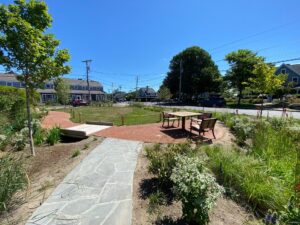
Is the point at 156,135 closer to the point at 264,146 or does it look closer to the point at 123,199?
the point at 264,146

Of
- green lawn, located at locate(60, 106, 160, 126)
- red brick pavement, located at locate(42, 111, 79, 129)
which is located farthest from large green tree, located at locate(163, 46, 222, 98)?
red brick pavement, located at locate(42, 111, 79, 129)

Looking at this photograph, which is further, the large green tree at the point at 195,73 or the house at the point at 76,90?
the house at the point at 76,90

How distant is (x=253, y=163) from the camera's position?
4469mm

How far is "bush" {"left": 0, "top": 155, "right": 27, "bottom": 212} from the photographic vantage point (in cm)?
317

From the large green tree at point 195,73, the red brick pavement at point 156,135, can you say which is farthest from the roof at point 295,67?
the red brick pavement at point 156,135

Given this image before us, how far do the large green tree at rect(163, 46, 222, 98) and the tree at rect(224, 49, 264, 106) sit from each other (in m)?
4.75

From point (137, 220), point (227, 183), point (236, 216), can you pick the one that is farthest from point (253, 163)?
point (137, 220)

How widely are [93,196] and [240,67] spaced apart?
35.5 meters

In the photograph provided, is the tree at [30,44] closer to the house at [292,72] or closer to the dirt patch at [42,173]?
the dirt patch at [42,173]

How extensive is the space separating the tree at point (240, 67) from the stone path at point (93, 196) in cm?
3257

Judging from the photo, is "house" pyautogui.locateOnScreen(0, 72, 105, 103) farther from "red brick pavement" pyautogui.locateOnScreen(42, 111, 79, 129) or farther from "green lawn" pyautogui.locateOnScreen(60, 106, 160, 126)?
"red brick pavement" pyautogui.locateOnScreen(42, 111, 79, 129)

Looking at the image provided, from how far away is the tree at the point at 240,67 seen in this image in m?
32.7

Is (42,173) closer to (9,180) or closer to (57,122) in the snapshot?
(9,180)

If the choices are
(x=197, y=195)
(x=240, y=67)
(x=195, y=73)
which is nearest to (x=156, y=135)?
(x=197, y=195)
